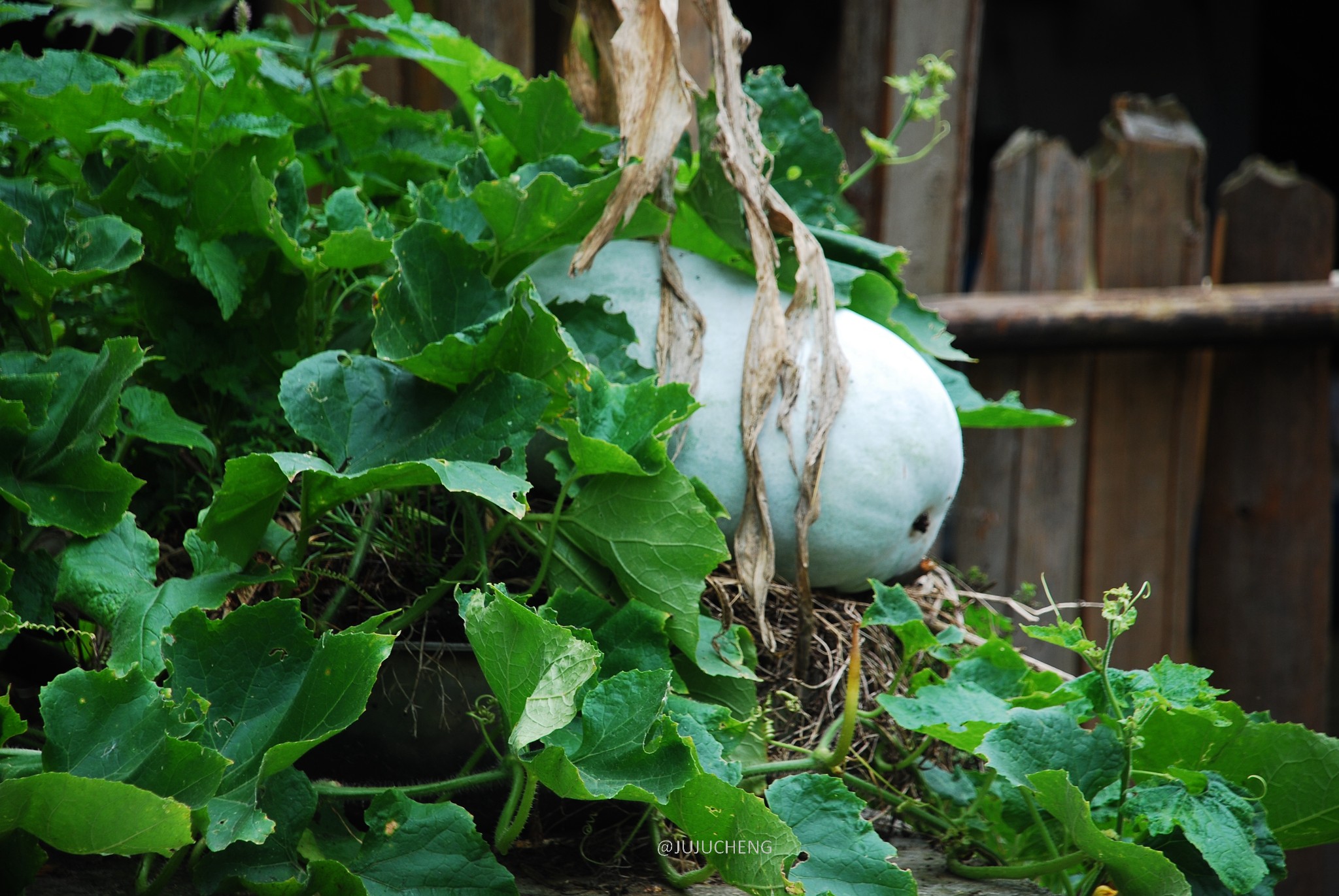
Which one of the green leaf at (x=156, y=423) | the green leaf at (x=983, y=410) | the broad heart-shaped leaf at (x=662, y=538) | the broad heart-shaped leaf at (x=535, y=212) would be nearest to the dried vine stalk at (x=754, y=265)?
the broad heart-shaped leaf at (x=535, y=212)

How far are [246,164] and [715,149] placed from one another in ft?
1.44

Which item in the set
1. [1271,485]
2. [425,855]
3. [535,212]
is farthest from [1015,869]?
[1271,485]

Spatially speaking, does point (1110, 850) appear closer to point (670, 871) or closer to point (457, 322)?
point (670, 871)

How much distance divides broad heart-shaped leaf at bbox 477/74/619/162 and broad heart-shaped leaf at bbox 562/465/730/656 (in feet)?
1.39

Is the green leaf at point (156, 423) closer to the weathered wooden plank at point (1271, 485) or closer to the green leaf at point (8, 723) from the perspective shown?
the green leaf at point (8, 723)

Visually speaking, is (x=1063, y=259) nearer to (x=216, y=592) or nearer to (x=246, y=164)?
(x=246, y=164)

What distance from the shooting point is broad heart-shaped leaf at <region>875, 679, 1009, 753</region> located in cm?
87

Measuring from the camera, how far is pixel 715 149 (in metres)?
1.11

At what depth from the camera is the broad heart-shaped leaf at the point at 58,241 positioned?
2.95 ft

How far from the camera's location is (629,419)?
90cm

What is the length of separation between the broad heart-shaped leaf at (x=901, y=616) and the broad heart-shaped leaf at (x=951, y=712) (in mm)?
71

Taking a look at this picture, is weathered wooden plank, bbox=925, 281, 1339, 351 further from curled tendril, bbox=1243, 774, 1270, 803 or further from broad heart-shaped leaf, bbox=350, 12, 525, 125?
curled tendril, bbox=1243, 774, 1270, 803

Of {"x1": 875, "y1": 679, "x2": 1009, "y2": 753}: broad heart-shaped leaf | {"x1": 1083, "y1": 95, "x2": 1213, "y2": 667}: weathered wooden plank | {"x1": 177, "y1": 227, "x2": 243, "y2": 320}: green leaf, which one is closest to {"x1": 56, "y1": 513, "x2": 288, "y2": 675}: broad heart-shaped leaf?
{"x1": 177, "y1": 227, "x2": 243, "y2": 320}: green leaf

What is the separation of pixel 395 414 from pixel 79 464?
0.23 metres
